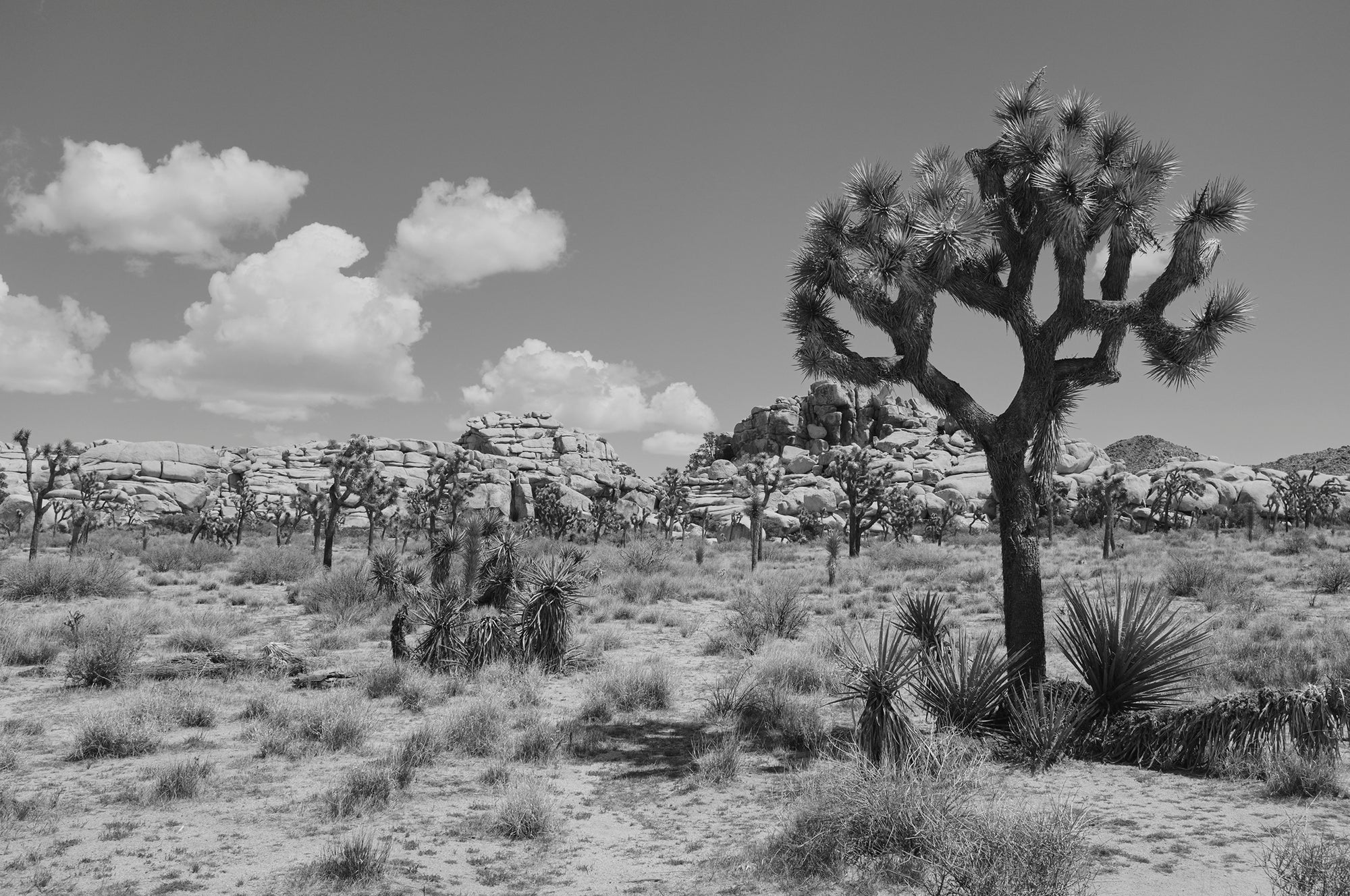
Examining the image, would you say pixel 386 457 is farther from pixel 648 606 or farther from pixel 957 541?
pixel 648 606

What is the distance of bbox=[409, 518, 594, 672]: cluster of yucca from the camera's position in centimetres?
1306

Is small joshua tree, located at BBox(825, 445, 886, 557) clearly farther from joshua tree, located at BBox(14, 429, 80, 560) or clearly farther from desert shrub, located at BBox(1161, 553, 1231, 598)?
joshua tree, located at BBox(14, 429, 80, 560)

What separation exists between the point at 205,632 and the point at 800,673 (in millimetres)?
11582

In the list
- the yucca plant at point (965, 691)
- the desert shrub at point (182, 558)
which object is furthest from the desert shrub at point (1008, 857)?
the desert shrub at point (182, 558)

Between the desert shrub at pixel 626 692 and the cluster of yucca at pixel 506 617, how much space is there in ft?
4.38

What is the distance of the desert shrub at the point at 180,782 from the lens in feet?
24.0

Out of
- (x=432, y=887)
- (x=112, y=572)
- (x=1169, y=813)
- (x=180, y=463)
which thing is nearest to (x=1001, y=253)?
(x=1169, y=813)

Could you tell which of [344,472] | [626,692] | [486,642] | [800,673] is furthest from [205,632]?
[344,472]

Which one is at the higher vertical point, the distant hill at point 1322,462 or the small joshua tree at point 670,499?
the distant hill at point 1322,462

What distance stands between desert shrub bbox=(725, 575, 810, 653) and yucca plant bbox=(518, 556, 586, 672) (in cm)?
358

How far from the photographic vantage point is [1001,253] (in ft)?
35.4

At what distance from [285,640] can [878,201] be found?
14.1 m

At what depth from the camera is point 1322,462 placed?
95.2m

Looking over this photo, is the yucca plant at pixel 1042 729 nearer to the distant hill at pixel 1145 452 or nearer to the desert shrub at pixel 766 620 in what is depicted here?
the desert shrub at pixel 766 620
